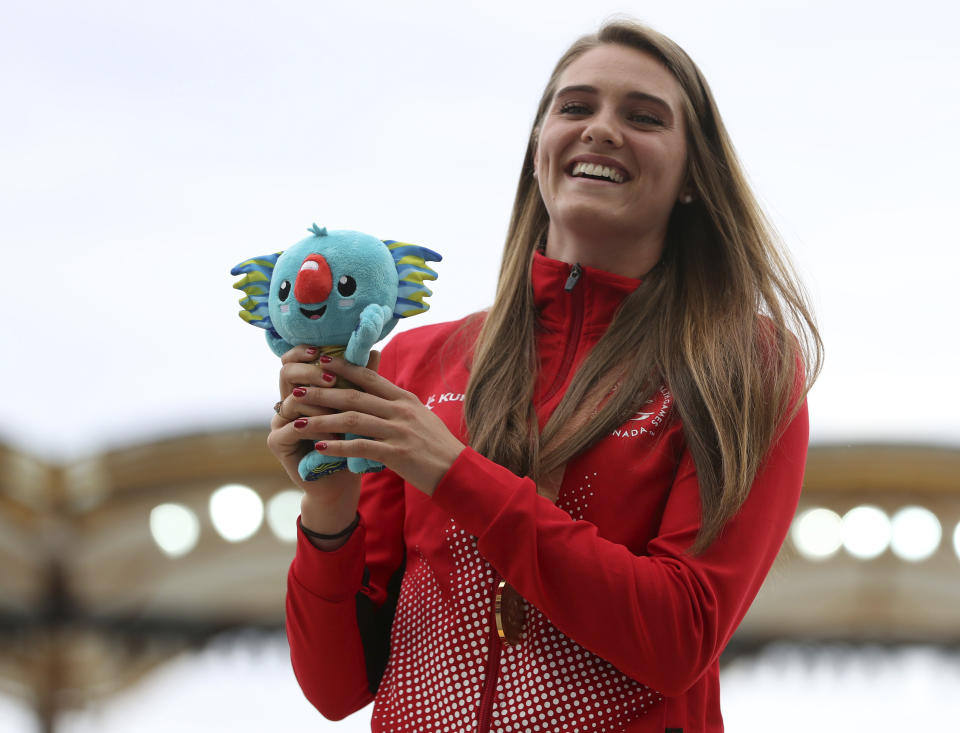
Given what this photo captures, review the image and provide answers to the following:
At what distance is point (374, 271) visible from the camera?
104 centimetres

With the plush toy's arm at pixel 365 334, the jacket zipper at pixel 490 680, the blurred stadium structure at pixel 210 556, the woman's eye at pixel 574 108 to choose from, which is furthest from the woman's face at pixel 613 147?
the blurred stadium structure at pixel 210 556

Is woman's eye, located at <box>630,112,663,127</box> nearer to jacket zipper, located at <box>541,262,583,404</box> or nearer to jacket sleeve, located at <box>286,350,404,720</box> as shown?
jacket zipper, located at <box>541,262,583,404</box>

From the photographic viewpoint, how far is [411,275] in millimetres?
1079

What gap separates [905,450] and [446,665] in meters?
2.48

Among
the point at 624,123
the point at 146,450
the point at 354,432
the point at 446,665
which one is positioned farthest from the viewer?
the point at 146,450

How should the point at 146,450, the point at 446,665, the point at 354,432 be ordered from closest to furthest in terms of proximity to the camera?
the point at 354,432
the point at 446,665
the point at 146,450

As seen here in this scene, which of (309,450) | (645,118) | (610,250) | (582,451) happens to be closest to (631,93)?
(645,118)

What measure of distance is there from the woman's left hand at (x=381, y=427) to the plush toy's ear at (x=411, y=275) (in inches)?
3.5

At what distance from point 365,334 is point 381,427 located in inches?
3.5

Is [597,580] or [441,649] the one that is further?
[441,649]

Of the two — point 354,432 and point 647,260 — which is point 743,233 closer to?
point 647,260

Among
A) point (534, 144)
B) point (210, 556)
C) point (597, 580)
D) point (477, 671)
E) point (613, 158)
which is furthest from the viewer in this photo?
point (210, 556)

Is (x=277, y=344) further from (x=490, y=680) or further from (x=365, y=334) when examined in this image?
(x=490, y=680)

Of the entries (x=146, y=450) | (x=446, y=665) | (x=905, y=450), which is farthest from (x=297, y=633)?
(x=905, y=450)
